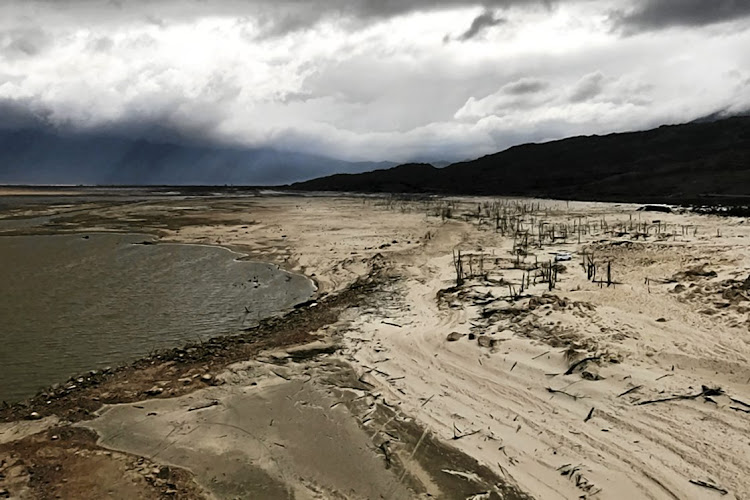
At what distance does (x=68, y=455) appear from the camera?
5.51m

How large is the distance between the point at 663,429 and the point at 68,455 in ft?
22.0

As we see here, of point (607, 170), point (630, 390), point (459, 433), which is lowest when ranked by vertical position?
point (459, 433)

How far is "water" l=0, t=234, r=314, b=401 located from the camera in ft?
28.8

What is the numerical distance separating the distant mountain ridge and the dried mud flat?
40126 mm

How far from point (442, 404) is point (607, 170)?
75729 mm

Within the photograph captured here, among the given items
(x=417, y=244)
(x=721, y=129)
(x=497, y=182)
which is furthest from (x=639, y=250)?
(x=721, y=129)

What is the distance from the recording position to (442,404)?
21.4ft

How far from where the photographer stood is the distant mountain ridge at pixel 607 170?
50.3 metres

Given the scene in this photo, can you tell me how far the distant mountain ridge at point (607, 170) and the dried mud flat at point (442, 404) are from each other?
40126 mm

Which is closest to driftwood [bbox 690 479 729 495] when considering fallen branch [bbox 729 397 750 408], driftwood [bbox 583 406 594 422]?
driftwood [bbox 583 406 594 422]

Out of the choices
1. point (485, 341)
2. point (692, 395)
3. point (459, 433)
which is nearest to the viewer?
point (459, 433)

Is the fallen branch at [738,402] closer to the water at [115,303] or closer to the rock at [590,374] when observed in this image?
the rock at [590,374]

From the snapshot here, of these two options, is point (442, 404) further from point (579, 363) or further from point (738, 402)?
point (738, 402)

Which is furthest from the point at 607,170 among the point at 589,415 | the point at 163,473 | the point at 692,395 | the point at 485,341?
the point at 163,473
